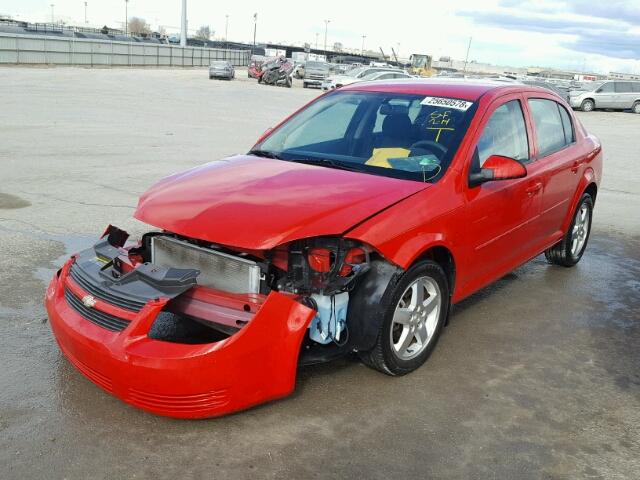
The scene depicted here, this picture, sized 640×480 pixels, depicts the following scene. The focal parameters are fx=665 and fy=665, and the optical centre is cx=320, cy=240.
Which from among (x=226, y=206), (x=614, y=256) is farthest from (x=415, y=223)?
(x=614, y=256)

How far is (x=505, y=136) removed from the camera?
15.4 feet

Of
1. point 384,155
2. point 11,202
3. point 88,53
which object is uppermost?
point 384,155

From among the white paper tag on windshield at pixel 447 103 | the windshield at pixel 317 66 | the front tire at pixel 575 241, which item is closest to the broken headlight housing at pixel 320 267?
the white paper tag on windshield at pixel 447 103

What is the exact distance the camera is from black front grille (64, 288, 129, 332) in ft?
10.6

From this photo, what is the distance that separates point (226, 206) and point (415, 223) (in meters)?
1.05

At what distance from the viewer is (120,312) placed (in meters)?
3.26

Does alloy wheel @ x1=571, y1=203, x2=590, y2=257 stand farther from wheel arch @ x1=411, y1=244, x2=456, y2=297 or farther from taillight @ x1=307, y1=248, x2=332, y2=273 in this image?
taillight @ x1=307, y1=248, x2=332, y2=273

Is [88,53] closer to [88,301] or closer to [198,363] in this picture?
[88,301]

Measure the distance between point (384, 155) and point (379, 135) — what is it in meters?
0.28

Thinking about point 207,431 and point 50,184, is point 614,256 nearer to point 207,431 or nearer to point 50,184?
point 207,431

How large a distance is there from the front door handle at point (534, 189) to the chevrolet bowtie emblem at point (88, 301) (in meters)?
3.07

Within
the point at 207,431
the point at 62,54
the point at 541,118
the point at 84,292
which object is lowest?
the point at 62,54

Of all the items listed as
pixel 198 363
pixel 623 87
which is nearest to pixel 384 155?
pixel 198 363

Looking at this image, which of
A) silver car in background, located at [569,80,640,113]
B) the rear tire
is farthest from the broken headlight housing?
the rear tire
